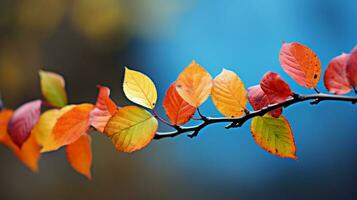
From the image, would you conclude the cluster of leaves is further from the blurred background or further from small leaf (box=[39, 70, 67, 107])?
the blurred background

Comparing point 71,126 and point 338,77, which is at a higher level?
point 338,77

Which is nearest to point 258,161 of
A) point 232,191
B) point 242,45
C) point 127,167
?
point 232,191

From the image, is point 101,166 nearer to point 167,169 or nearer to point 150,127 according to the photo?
point 167,169

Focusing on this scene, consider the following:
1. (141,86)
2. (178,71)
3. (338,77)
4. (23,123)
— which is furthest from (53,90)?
(178,71)

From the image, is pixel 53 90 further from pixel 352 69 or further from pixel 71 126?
pixel 352 69

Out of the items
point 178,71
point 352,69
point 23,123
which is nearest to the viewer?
point 352,69

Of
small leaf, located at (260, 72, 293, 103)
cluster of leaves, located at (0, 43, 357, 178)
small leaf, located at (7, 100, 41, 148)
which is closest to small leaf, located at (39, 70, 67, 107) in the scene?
small leaf, located at (7, 100, 41, 148)
